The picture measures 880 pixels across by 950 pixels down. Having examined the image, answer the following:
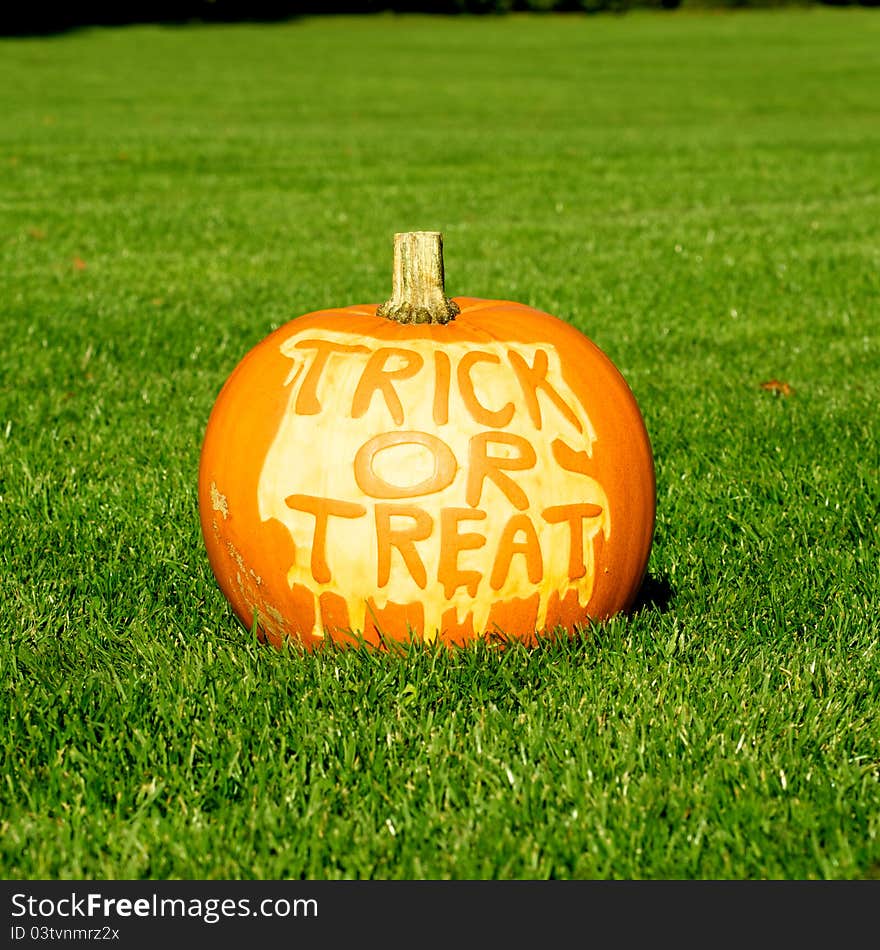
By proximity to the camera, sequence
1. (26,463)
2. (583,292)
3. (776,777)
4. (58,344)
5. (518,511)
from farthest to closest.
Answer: (583,292) < (58,344) < (26,463) < (518,511) < (776,777)

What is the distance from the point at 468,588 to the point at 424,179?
11759 millimetres

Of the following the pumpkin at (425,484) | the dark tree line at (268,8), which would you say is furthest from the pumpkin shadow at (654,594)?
the dark tree line at (268,8)

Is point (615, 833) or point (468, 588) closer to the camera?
point (615, 833)

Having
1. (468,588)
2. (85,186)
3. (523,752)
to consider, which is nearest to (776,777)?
(523,752)

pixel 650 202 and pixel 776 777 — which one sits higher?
pixel 650 202

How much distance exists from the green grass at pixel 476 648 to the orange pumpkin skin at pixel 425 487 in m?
0.13

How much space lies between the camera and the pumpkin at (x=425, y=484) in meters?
2.86

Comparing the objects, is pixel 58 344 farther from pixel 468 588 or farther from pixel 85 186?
pixel 85 186

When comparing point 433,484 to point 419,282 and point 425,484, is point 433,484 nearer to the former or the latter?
point 425,484

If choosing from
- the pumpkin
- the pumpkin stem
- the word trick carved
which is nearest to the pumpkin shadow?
the pumpkin

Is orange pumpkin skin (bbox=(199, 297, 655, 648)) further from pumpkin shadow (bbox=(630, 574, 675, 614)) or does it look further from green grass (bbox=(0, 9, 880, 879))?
pumpkin shadow (bbox=(630, 574, 675, 614))

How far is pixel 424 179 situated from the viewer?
14016mm

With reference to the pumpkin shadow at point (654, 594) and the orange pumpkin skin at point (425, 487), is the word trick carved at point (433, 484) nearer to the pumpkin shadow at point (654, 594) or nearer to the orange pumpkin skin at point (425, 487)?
the orange pumpkin skin at point (425, 487)

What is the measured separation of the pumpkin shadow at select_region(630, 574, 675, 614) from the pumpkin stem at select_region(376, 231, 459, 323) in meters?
1.00
